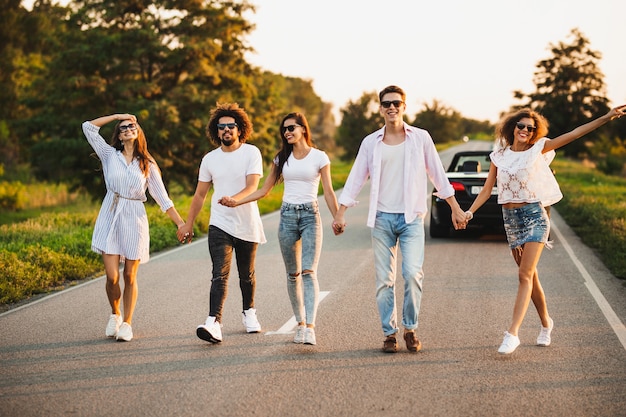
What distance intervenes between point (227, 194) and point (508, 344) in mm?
2554

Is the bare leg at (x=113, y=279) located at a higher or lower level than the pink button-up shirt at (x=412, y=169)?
lower

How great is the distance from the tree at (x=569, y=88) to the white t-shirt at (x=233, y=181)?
6247cm

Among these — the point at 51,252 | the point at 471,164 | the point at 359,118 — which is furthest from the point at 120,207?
the point at 359,118

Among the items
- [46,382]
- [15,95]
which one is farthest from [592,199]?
[15,95]

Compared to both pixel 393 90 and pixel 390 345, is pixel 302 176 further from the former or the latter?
pixel 390 345

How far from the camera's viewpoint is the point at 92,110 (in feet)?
110

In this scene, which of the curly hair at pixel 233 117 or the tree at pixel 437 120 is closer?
the curly hair at pixel 233 117

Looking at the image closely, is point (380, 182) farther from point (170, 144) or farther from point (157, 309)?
point (170, 144)

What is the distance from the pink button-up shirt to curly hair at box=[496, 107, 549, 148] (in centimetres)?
69

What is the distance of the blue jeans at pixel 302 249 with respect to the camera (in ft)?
20.8

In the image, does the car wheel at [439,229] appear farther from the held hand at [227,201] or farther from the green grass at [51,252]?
the held hand at [227,201]

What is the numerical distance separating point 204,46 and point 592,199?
18.6 meters

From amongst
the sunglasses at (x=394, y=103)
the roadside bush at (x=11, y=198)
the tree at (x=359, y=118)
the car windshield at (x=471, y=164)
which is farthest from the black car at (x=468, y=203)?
the tree at (x=359, y=118)

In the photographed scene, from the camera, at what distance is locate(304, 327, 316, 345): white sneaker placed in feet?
20.8
